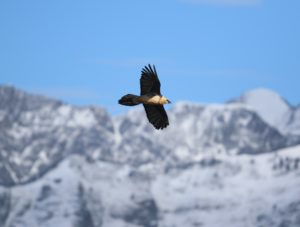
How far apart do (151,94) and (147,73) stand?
159 centimetres

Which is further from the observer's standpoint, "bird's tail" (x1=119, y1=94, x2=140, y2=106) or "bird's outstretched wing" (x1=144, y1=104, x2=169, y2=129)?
"bird's outstretched wing" (x1=144, y1=104, x2=169, y2=129)

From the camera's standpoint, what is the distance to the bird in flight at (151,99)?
4835cm

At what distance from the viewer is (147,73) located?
1969 inches

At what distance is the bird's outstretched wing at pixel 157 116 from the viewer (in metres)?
49.5

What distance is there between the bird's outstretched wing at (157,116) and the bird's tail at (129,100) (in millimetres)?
754

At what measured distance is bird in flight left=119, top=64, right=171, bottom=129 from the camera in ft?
159

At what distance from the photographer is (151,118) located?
4972 centimetres

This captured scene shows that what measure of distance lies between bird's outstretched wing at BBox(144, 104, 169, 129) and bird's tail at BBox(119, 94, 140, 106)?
0.75m

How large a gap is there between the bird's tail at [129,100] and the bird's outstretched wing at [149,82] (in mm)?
504

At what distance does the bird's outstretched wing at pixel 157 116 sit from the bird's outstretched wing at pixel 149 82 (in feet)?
2.43

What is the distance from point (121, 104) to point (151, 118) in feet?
5.62

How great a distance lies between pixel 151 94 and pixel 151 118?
143 centimetres

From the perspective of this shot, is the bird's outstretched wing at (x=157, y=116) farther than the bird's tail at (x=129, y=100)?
Yes

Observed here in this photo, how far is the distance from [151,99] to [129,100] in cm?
139
